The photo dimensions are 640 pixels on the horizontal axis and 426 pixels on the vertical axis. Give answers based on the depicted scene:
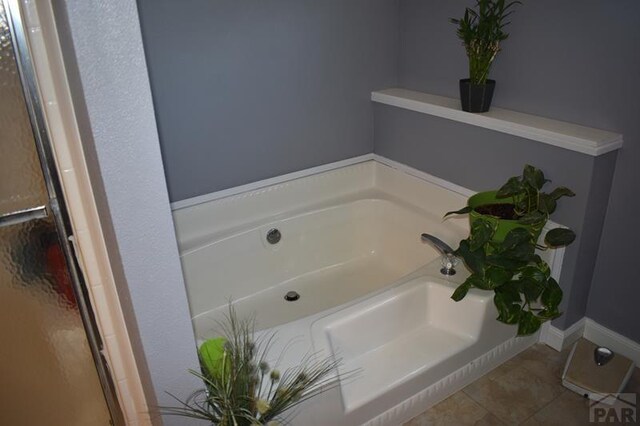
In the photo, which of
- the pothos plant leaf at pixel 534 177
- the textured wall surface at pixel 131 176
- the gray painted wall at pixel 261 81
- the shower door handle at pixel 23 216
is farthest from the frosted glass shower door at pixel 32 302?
the pothos plant leaf at pixel 534 177

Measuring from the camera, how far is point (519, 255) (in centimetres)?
174

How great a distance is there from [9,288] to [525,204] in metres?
1.75

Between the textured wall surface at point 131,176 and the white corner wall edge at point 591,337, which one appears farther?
the white corner wall edge at point 591,337

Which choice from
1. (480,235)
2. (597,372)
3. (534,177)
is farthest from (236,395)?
(597,372)

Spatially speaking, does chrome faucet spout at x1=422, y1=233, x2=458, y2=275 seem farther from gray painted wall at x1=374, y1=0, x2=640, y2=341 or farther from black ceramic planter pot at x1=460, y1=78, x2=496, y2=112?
black ceramic planter pot at x1=460, y1=78, x2=496, y2=112

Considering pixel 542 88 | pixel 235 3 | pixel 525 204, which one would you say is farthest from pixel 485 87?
pixel 235 3

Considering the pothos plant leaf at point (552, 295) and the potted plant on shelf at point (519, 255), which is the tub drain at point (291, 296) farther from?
the pothos plant leaf at point (552, 295)

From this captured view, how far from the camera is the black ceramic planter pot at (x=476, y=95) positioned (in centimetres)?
210

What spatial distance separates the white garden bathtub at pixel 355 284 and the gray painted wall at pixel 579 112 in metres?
0.30

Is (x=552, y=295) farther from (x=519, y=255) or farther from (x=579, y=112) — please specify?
(x=579, y=112)

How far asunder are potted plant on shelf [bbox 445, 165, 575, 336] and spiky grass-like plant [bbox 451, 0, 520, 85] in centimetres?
53

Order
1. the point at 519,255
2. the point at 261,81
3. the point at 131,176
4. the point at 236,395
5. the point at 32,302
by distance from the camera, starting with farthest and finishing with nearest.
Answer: the point at 261,81, the point at 519,255, the point at 32,302, the point at 236,395, the point at 131,176

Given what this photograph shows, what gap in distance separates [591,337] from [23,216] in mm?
2176

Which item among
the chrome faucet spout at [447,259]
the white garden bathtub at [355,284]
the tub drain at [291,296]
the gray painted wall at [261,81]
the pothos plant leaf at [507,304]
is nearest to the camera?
the white garden bathtub at [355,284]
